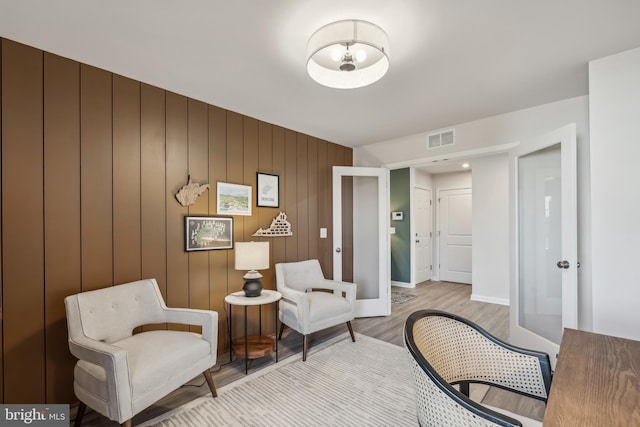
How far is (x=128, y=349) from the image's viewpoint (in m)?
1.90

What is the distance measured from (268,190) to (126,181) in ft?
4.58

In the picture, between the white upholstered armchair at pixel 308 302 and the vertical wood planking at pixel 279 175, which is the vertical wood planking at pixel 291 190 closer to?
the vertical wood planking at pixel 279 175

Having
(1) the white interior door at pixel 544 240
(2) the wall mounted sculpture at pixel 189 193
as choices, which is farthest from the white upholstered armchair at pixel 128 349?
(1) the white interior door at pixel 544 240

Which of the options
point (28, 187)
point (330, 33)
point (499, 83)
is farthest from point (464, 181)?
point (28, 187)

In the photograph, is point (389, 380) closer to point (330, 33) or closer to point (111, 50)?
point (330, 33)

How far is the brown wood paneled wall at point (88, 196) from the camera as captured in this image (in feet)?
6.17

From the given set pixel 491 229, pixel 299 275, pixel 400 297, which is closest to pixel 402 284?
pixel 400 297

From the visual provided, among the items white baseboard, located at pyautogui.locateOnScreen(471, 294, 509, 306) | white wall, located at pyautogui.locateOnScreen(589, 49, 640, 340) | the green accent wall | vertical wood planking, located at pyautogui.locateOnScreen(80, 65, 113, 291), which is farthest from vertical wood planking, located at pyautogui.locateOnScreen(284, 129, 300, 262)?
white baseboard, located at pyautogui.locateOnScreen(471, 294, 509, 306)

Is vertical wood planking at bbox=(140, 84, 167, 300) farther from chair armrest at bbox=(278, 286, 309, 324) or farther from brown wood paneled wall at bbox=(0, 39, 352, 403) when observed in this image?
chair armrest at bbox=(278, 286, 309, 324)

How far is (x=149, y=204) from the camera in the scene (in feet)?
8.14

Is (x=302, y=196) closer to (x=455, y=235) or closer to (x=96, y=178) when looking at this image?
(x=96, y=178)

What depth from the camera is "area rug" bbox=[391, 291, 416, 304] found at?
4.82 m

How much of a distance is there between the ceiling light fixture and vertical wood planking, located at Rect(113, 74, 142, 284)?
59.8 inches

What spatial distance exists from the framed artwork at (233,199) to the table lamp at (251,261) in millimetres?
462
